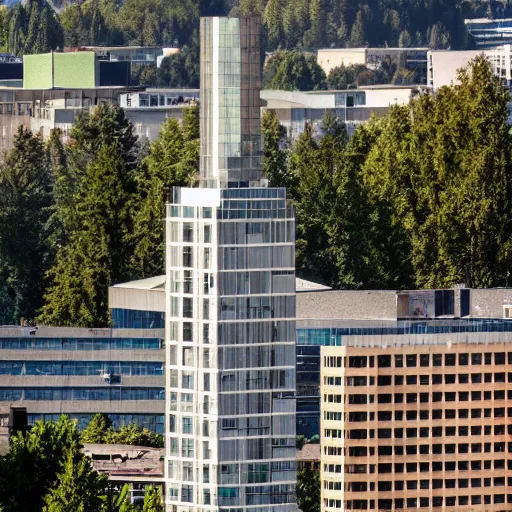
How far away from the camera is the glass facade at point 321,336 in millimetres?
122500

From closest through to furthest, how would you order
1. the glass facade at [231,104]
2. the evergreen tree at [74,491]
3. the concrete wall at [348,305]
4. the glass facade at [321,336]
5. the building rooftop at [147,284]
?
1. the glass facade at [231,104]
2. the evergreen tree at [74,491]
3. the glass facade at [321,336]
4. the concrete wall at [348,305]
5. the building rooftop at [147,284]

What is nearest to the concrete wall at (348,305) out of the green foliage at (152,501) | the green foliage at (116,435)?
the green foliage at (116,435)

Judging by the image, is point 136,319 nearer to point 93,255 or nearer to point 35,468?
point 93,255

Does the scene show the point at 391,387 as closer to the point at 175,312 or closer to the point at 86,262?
the point at 175,312

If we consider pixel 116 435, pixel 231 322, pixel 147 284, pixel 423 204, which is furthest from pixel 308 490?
pixel 423 204

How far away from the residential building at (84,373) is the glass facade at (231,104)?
2347cm

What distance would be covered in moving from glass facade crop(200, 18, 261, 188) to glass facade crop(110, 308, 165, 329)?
24496 mm

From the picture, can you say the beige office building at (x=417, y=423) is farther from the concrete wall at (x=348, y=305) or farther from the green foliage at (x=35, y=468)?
the concrete wall at (x=348, y=305)

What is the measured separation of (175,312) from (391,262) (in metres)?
40.9

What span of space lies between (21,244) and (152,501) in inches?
2017

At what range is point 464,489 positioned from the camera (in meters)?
119

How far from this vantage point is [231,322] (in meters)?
110

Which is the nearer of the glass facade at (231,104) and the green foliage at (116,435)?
the glass facade at (231,104)

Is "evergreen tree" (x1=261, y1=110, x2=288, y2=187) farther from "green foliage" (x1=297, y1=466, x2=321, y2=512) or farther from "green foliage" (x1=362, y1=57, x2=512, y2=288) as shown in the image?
"green foliage" (x1=297, y1=466, x2=321, y2=512)
